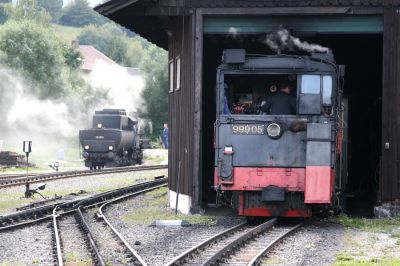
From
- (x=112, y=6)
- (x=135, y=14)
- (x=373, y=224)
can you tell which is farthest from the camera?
(x=135, y=14)

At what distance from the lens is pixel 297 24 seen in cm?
1831

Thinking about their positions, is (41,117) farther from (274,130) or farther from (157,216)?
(274,130)

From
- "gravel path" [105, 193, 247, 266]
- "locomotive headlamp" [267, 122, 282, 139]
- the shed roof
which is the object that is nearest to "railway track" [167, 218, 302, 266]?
"gravel path" [105, 193, 247, 266]

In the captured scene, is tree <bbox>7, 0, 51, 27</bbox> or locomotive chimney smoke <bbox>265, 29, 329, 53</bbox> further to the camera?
tree <bbox>7, 0, 51, 27</bbox>

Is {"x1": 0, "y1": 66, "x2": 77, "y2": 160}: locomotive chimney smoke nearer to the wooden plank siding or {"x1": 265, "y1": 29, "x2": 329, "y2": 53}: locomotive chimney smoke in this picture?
{"x1": 265, "y1": 29, "x2": 329, "y2": 53}: locomotive chimney smoke

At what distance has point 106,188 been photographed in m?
27.6

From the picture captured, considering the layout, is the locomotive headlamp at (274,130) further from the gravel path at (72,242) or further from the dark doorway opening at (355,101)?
the dark doorway opening at (355,101)

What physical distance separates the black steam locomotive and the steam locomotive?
89.6 ft

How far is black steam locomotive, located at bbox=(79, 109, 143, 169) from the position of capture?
141ft

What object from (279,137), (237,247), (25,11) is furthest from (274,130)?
(25,11)

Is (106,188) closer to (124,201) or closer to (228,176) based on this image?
(124,201)

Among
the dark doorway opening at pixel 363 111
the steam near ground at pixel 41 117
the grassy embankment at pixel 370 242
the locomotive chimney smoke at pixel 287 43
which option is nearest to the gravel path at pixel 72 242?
the grassy embankment at pixel 370 242

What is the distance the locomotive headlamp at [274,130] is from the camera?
15588 mm

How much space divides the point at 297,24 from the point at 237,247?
671 centimetres
